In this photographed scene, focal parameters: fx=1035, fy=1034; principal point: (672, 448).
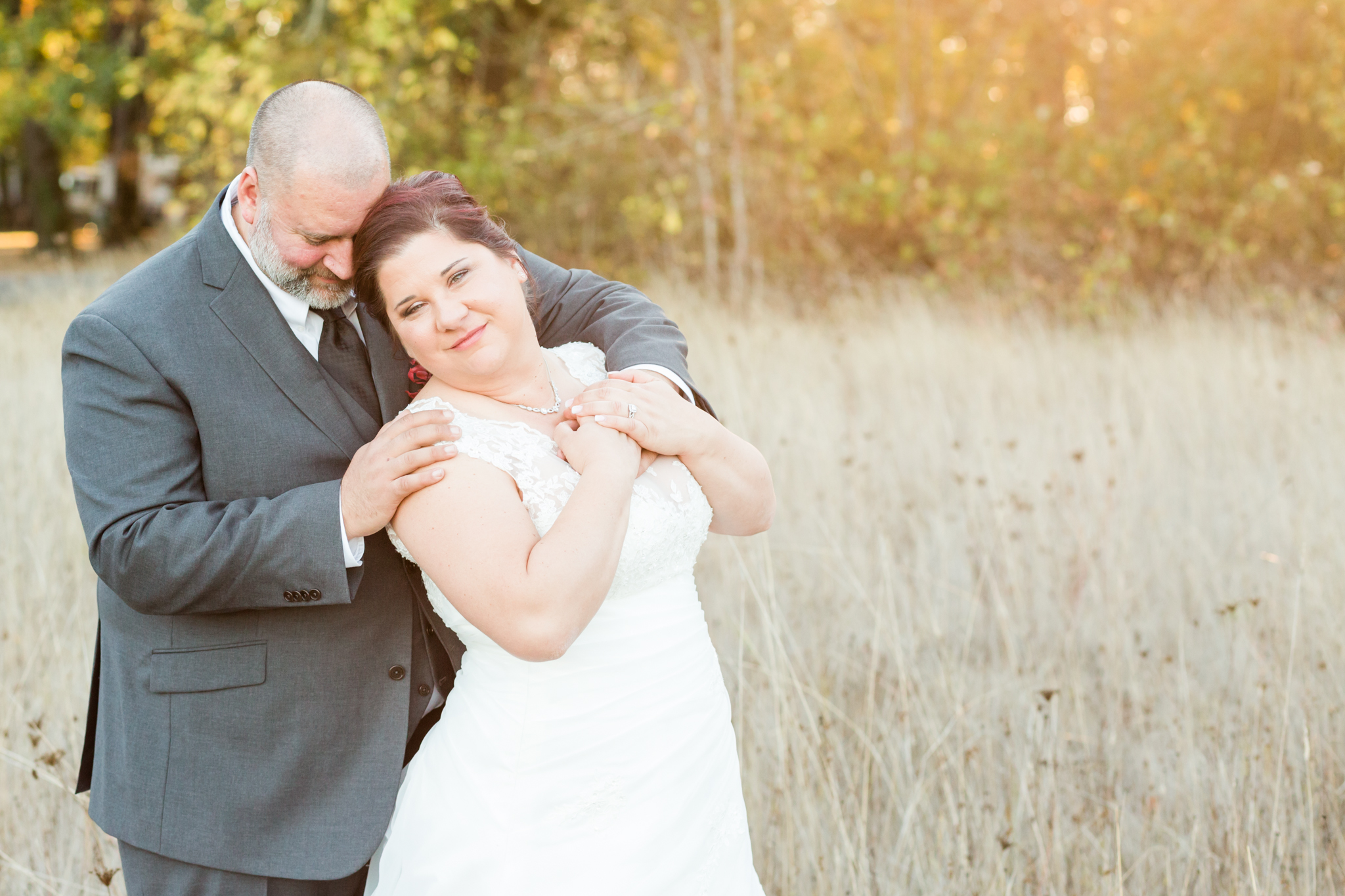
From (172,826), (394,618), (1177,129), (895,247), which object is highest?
(1177,129)

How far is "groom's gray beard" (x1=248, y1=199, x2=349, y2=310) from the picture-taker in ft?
7.23

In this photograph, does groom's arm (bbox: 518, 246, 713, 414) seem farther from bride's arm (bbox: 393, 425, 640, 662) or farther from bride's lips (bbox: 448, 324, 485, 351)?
bride's arm (bbox: 393, 425, 640, 662)

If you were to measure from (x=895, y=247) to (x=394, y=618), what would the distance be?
9760 mm

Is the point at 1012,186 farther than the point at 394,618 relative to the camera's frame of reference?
Yes

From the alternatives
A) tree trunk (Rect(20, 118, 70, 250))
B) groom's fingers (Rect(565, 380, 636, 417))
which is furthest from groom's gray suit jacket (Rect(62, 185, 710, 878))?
tree trunk (Rect(20, 118, 70, 250))

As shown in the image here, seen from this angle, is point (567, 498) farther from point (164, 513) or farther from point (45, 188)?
point (45, 188)

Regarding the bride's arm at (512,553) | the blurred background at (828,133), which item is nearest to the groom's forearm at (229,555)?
the bride's arm at (512,553)

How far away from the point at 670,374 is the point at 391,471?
766mm

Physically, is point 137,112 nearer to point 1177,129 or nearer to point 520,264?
point 1177,129

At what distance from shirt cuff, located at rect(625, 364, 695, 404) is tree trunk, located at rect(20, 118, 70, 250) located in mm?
25540

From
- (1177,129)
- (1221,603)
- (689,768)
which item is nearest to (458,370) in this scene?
(689,768)

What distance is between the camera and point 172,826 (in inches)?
84.4

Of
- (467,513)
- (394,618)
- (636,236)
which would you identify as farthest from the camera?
(636,236)

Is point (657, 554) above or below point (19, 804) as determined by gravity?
above
